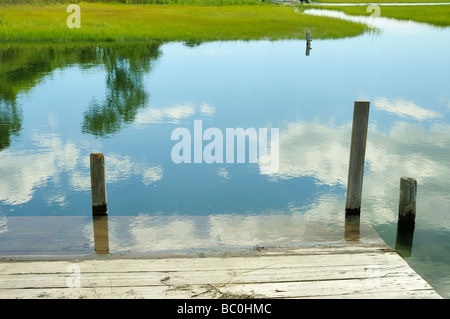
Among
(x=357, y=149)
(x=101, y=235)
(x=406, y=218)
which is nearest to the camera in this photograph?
(x=357, y=149)

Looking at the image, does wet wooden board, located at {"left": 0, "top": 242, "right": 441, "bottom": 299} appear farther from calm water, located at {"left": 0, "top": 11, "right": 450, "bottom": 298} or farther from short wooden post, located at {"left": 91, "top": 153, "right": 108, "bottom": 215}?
short wooden post, located at {"left": 91, "top": 153, "right": 108, "bottom": 215}

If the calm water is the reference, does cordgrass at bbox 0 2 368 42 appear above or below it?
above

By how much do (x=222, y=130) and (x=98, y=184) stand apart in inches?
336

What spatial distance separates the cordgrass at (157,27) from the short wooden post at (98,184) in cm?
2963

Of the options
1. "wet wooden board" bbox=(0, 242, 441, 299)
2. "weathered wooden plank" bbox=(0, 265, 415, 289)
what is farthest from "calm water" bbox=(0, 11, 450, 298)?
"weathered wooden plank" bbox=(0, 265, 415, 289)

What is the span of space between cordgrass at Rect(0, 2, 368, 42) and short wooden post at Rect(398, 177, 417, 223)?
103 ft

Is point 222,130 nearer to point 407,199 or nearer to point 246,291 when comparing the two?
point 407,199

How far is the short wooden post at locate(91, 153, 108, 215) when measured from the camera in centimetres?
868

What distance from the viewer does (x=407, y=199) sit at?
899 cm

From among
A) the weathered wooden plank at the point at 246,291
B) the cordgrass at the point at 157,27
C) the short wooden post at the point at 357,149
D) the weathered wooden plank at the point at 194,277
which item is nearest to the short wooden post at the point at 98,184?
the weathered wooden plank at the point at 194,277

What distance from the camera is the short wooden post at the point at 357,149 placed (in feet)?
28.0

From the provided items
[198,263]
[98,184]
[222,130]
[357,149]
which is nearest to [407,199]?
[357,149]

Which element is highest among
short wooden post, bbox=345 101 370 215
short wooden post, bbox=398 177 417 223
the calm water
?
short wooden post, bbox=345 101 370 215

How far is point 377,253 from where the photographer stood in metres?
6.64
